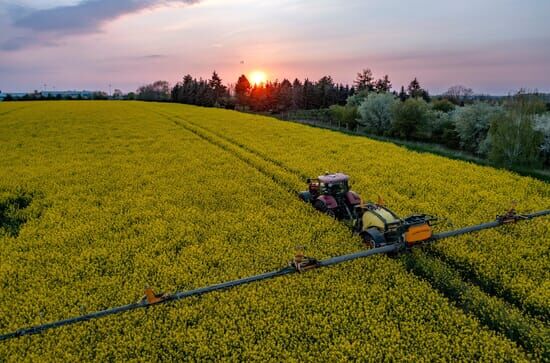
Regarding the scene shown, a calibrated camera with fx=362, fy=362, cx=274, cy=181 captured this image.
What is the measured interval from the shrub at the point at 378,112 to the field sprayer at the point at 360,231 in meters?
45.3

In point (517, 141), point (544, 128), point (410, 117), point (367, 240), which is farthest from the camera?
point (410, 117)

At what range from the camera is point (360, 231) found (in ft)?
38.3

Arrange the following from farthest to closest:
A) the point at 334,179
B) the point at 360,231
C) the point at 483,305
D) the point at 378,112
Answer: the point at 378,112
the point at 334,179
the point at 360,231
the point at 483,305

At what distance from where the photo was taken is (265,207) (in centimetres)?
1497

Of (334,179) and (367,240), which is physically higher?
(334,179)

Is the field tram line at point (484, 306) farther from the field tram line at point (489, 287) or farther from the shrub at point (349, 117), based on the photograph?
the shrub at point (349, 117)

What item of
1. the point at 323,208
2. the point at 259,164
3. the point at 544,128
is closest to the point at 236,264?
the point at 323,208

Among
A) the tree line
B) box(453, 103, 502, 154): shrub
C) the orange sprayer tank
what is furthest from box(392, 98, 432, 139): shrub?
the orange sprayer tank

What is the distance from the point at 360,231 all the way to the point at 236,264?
4.15m

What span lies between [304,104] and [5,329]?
108 m

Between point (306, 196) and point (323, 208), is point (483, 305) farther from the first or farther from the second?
point (306, 196)

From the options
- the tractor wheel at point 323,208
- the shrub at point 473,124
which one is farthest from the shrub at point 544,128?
the tractor wheel at point 323,208

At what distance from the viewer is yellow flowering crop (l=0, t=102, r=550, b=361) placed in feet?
24.0

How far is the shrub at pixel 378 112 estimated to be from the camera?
5627cm
